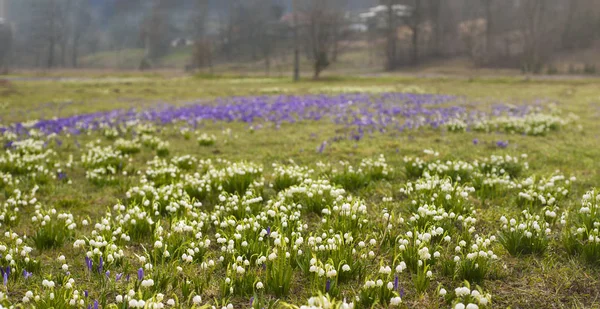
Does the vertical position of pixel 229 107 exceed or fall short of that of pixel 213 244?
it exceeds it

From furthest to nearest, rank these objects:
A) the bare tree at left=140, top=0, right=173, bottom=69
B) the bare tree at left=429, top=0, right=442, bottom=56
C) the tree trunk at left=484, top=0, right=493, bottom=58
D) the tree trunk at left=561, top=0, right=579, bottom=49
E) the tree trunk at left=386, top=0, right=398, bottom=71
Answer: the bare tree at left=140, top=0, right=173, bottom=69, the bare tree at left=429, top=0, right=442, bottom=56, the tree trunk at left=386, top=0, right=398, bottom=71, the tree trunk at left=561, top=0, right=579, bottom=49, the tree trunk at left=484, top=0, right=493, bottom=58

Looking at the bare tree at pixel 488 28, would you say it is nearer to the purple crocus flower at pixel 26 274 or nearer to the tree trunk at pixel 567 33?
the tree trunk at pixel 567 33

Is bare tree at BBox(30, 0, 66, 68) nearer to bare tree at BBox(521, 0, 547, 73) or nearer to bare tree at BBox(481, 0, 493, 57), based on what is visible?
bare tree at BBox(481, 0, 493, 57)

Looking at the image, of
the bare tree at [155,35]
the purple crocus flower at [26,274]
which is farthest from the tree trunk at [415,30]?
the bare tree at [155,35]

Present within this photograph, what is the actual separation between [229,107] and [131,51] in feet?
651

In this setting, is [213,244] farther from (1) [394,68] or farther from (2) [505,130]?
(1) [394,68]

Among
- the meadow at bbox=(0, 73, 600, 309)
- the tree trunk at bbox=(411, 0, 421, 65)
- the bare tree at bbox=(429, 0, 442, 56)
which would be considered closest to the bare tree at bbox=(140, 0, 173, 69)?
the tree trunk at bbox=(411, 0, 421, 65)

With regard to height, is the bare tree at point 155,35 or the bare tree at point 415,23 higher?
the bare tree at point 155,35

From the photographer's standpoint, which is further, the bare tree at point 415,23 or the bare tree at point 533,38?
the bare tree at point 415,23

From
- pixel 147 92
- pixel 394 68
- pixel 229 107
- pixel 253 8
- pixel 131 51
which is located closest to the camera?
pixel 229 107

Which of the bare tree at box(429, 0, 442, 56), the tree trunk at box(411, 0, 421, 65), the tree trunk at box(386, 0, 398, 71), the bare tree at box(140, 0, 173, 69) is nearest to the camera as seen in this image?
the tree trunk at box(386, 0, 398, 71)

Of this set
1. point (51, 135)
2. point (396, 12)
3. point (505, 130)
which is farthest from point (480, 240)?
point (396, 12)

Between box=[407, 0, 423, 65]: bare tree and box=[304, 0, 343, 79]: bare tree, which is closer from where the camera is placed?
box=[304, 0, 343, 79]: bare tree

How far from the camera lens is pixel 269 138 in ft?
41.9
